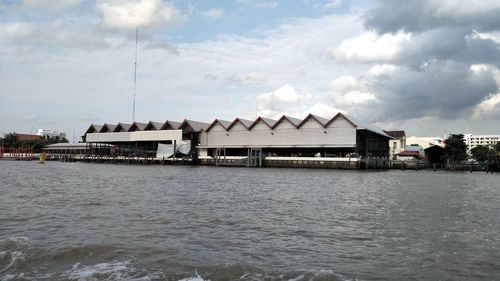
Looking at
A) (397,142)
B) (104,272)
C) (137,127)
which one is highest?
(137,127)

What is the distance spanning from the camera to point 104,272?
7.09 meters

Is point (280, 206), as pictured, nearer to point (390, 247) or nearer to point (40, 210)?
point (390, 247)

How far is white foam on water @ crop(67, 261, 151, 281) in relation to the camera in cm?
679

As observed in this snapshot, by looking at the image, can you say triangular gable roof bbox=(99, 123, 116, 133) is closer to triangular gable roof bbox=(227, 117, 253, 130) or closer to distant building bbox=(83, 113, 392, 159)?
distant building bbox=(83, 113, 392, 159)

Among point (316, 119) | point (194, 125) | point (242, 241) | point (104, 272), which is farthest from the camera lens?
point (194, 125)

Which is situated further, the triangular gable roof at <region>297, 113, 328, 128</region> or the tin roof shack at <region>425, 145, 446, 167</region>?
the tin roof shack at <region>425, 145, 446, 167</region>

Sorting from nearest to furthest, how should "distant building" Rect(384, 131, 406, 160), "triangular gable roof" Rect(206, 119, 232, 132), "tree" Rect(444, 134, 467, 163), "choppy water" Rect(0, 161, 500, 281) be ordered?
"choppy water" Rect(0, 161, 500, 281), "triangular gable roof" Rect(206, 119, 232, 132), "tree" Rect(444, 134, 467, 163), "distant building" Rect(384, 131, 406, 160)

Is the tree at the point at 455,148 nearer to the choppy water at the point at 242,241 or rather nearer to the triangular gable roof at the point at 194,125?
the triangular gable roof at the point at 194,125

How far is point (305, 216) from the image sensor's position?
44.1ft

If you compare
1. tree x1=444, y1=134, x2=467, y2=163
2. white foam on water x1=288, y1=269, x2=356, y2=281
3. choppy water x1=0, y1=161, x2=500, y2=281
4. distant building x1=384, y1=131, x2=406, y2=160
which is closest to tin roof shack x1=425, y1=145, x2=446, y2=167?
tree x1=444, y1=134, x2=467, y2=163

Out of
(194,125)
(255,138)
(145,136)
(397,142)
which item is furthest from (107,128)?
(397,142)

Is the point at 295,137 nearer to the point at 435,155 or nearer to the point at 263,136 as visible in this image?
the point at 263,136

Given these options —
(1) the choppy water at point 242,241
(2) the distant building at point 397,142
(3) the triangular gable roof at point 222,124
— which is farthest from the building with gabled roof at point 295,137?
(1) the choppy water at point 242,241

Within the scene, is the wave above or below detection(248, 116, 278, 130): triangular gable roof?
below
